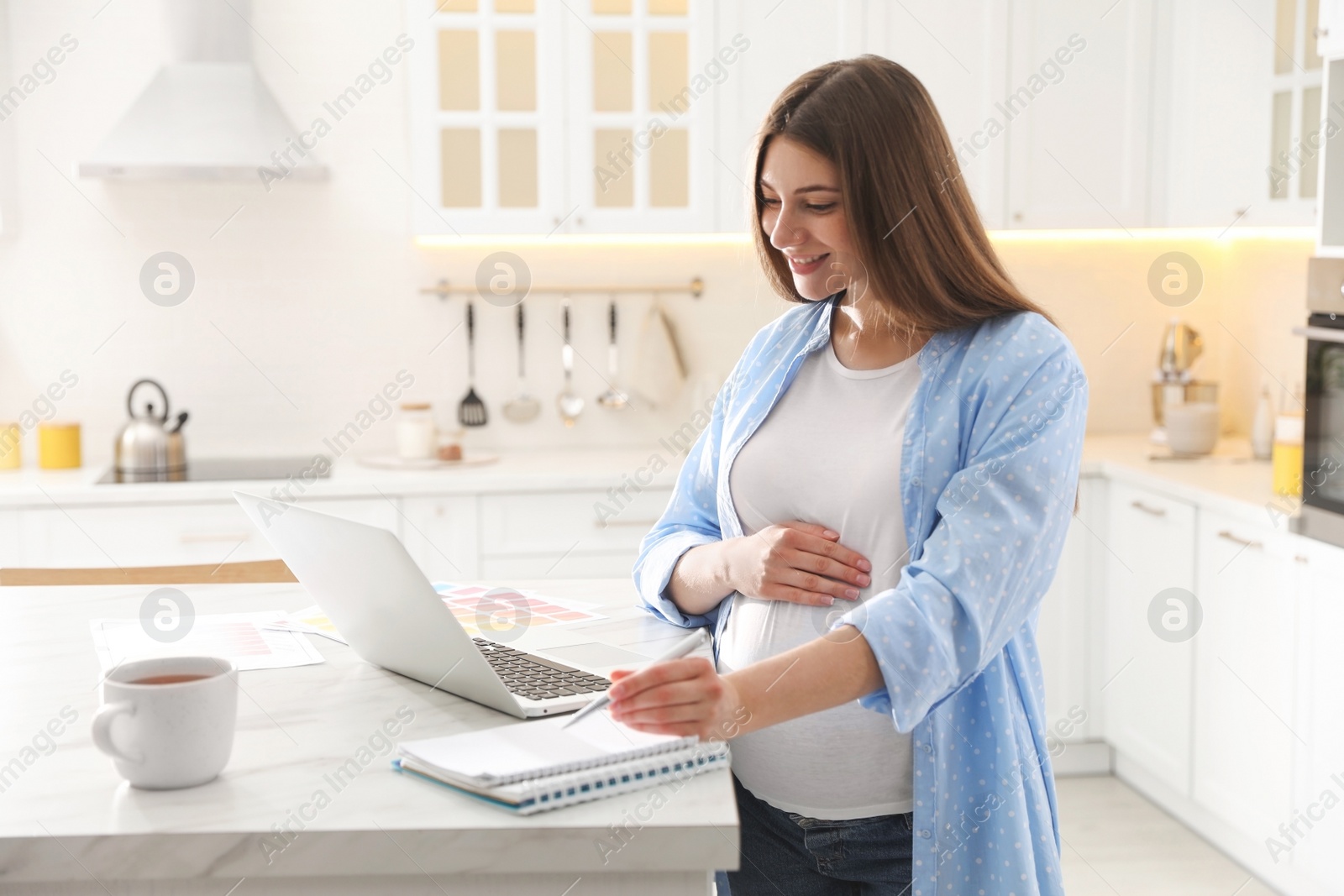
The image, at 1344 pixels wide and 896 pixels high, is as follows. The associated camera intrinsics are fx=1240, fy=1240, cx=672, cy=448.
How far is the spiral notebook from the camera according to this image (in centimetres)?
89

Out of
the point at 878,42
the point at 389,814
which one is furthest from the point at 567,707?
the point at 878,42

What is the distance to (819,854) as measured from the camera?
118 cm

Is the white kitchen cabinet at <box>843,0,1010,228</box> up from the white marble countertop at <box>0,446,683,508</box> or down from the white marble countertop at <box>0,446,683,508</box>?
up

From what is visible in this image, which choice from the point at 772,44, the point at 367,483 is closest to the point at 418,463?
the point at 367,483

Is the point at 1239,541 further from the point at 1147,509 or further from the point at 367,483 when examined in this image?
the point at 367,483

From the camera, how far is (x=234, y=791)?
93cm

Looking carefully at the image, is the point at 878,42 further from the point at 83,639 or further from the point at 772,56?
the point at 83,639

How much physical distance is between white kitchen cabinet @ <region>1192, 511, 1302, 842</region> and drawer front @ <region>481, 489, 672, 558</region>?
4.20 feet

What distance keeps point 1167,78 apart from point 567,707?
2884mm

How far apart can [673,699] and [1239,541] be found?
2032 millimetres

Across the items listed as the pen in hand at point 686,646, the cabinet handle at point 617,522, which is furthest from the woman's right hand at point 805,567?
the cabinet handle at point 617,522

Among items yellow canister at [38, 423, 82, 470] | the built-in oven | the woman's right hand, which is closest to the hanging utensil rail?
yellow canister at [38, 423, 82, 470]

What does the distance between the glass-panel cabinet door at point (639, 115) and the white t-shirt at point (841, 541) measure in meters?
2.08

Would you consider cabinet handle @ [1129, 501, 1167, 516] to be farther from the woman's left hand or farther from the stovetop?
the woman's left hand
